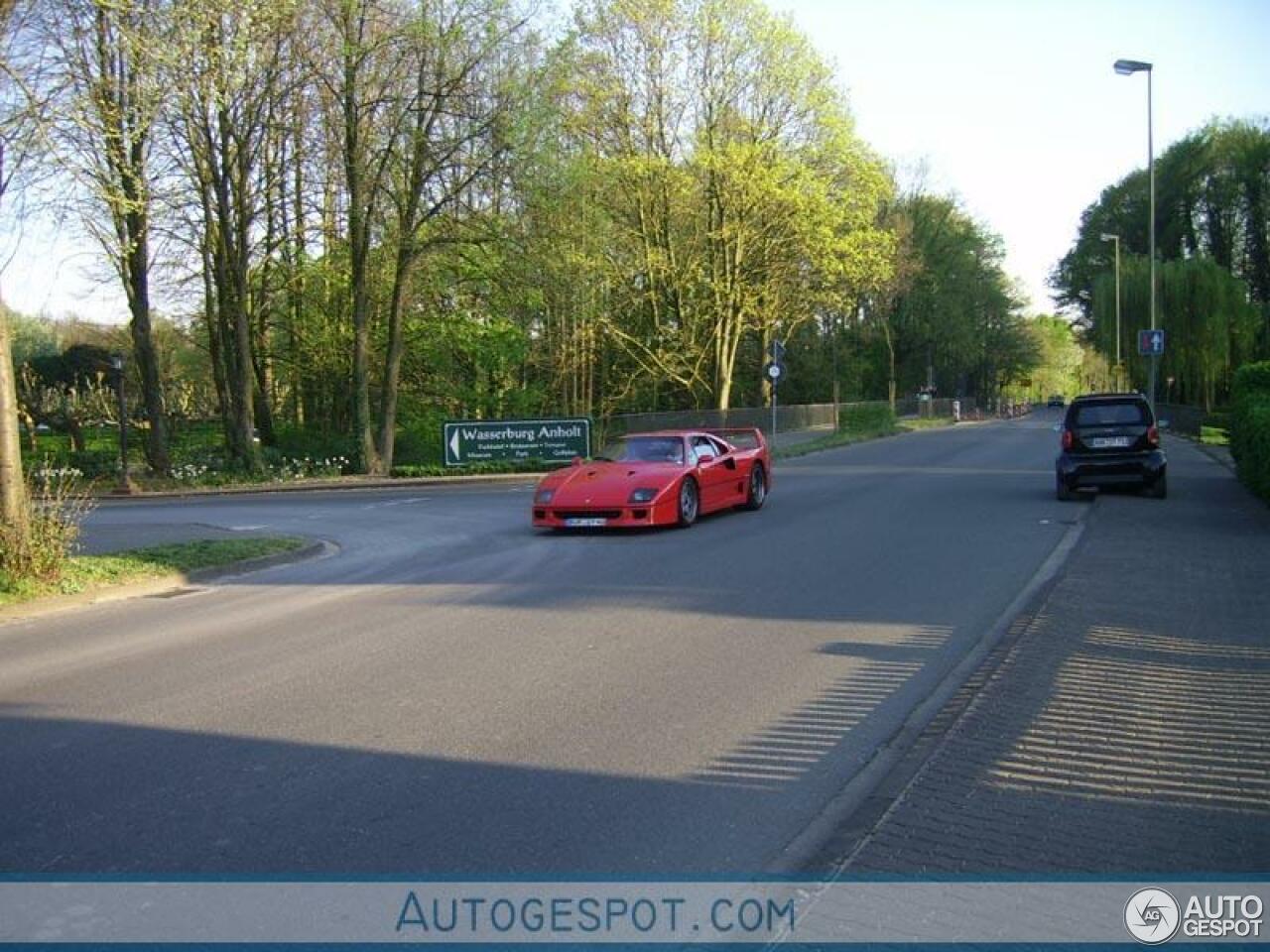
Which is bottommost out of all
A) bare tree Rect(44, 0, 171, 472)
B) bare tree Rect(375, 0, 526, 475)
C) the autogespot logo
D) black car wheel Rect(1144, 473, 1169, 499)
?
the autogespot logo

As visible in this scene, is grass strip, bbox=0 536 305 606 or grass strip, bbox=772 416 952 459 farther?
grass strip, bbox=772 416 952 459

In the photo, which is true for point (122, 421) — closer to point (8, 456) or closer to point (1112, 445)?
point (8, 456)

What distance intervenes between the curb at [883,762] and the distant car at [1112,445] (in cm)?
938

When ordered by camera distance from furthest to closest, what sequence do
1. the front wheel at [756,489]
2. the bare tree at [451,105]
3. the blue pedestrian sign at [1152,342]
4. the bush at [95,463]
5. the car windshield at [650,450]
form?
the blue pedestrian sign at [1152,342]
the bush at [95,463]
the bare tree at [451,105]
the front wheel at [756,489]
the car windshield at [650,450]

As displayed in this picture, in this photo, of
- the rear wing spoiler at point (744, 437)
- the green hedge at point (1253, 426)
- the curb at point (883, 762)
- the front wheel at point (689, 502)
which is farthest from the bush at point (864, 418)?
the curb at point (883, 762)

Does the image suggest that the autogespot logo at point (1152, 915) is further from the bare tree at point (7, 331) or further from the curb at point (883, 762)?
the bare tree at point (7, 331)

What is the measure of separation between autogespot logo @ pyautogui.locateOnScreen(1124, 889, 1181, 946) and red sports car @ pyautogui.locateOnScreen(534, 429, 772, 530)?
36.8 ft

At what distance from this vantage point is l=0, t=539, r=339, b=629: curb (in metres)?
10.7

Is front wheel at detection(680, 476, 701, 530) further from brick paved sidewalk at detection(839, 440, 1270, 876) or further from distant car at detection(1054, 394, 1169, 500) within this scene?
brick paved sidewalk at detection(839, 440, 1270, 876)

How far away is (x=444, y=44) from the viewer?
28641 mm

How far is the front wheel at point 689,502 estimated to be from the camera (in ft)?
51.5

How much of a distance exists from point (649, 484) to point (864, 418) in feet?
125

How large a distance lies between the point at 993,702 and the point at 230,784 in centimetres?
399

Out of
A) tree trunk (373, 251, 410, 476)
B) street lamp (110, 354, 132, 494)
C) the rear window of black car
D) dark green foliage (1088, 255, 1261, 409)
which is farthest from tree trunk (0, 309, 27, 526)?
dark green foliage (1088, 255, 1261, 409)
